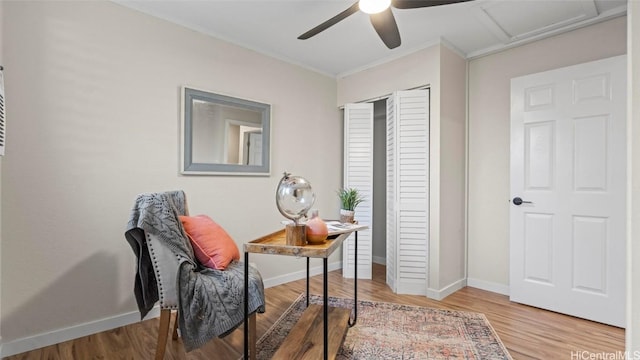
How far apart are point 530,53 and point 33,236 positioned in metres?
4.13

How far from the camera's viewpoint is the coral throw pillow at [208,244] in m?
1.87

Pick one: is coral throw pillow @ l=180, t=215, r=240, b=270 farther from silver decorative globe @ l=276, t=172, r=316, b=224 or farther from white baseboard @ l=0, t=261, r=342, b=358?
white baseboard @ l=0, t=261, r=342, b=358

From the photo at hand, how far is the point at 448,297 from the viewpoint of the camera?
2.88 metres

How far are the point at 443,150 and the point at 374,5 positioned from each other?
1.57 metres

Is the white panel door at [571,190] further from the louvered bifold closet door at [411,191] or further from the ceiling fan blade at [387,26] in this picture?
the ceiling fan blade at [387,26]

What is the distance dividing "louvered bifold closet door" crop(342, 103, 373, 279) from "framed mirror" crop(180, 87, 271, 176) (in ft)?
3.27

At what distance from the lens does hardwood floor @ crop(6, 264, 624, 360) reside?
191 cm

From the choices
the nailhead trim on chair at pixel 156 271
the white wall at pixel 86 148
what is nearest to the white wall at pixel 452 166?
the white wall at pixel 86 148

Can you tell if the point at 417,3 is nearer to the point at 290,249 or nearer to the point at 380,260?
the point at 290,249

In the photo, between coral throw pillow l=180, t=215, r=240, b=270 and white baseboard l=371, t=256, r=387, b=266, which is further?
white baseboard l=371, t=256, r=387, b=266

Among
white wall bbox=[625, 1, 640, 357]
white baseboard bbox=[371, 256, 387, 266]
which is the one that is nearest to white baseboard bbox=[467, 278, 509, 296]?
white baseboard bbox=[371, 256, 387, 266]

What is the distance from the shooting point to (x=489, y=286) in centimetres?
307

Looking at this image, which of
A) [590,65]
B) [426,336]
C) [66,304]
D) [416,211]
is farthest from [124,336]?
[590,65]

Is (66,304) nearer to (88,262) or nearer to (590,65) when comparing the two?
(88,262)
